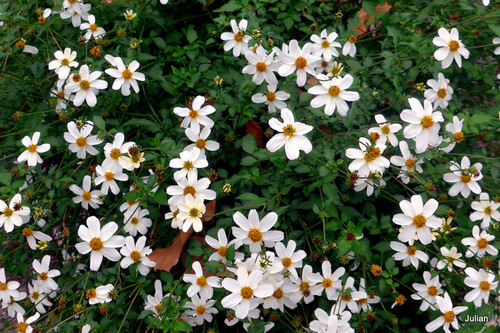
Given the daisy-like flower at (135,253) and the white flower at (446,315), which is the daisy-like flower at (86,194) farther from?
the white flower at (446,315)

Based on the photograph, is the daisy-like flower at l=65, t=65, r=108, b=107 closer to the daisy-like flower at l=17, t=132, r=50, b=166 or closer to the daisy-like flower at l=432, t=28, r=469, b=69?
→ the daisy-like flower at l=17, t=132, r=50, b=166

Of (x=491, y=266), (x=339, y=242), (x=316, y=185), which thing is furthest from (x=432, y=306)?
(x=316, y=185)

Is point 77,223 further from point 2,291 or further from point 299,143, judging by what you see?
point 299,143

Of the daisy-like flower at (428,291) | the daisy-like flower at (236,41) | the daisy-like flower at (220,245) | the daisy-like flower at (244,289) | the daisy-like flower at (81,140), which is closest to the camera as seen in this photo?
the daisy-like flower at (244,289)

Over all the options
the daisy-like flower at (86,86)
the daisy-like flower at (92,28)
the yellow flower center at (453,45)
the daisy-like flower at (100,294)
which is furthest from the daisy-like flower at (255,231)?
the daisy-like flower at (92,28)

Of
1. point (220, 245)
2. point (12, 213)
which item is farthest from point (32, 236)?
point (220, 245)

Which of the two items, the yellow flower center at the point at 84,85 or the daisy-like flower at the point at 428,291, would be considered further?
the yellow flower center at the point at 84,85

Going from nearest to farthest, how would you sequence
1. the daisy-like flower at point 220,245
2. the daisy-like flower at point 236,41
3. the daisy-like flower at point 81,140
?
1. the daisy-like flower at point 220,245
2. the daisy-like flower at point 81,140
3. the daisy-like flower at point 236,41
